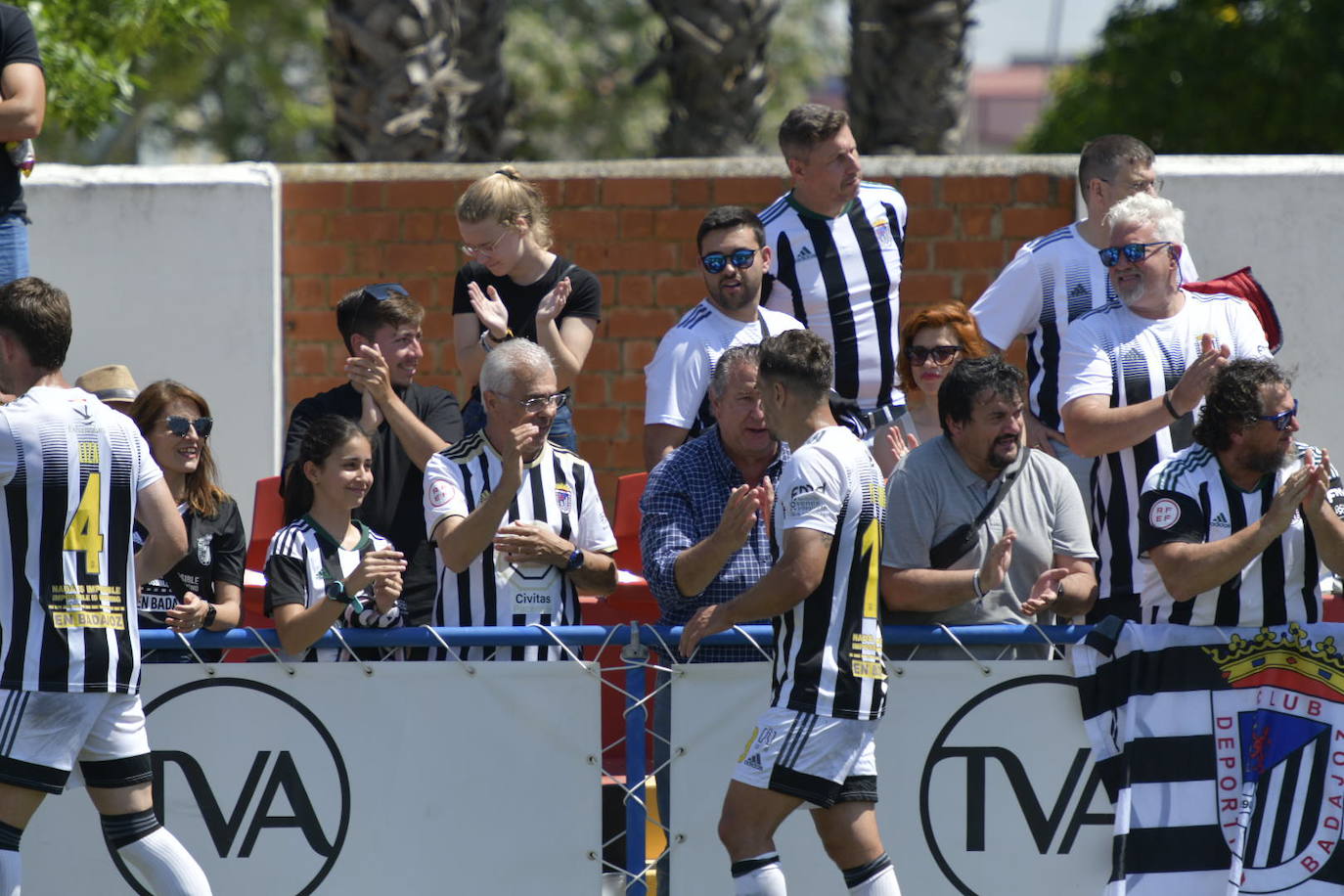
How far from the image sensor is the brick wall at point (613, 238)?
26.5ft

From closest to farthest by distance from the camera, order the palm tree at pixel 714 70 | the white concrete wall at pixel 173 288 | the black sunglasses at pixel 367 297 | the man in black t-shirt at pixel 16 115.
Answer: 1. the black sunglasses at pixel 367 297
2. the man in black t-shirt at pixel 16 115
3. the white concrete wall at pixel 173 288
4. the palm tree at pixel 714 70

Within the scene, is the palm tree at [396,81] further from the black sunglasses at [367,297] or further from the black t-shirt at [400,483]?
the black t-shirt at [400,483]

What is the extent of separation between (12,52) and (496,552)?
2806 millimetres

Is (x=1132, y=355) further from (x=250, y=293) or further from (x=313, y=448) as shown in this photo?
(x=250, y=293)

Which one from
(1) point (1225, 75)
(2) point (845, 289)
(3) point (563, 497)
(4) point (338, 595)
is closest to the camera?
(4) point (338, 595)

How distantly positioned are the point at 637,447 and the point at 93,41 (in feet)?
12.7

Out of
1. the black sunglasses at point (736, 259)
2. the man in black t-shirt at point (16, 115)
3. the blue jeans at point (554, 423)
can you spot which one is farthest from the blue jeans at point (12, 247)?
the black sunglasses at point (736, 259)

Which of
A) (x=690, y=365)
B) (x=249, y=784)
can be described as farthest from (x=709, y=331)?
(x=249, y=784)

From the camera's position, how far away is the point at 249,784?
5051mm

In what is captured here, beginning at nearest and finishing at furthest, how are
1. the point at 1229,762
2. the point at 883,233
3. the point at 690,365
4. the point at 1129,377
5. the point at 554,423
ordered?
1. the point at 1229,762
2. the point at 1129,377
3. the point at 690,365
4. the point at 554,423
5. the point at 883,233

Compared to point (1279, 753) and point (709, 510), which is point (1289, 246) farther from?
point (709, 510)

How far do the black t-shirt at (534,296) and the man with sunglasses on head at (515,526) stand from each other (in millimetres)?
868

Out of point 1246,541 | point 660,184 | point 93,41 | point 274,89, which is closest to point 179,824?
point 1246,541

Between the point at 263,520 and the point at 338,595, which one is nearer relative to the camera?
the point at 338,595
